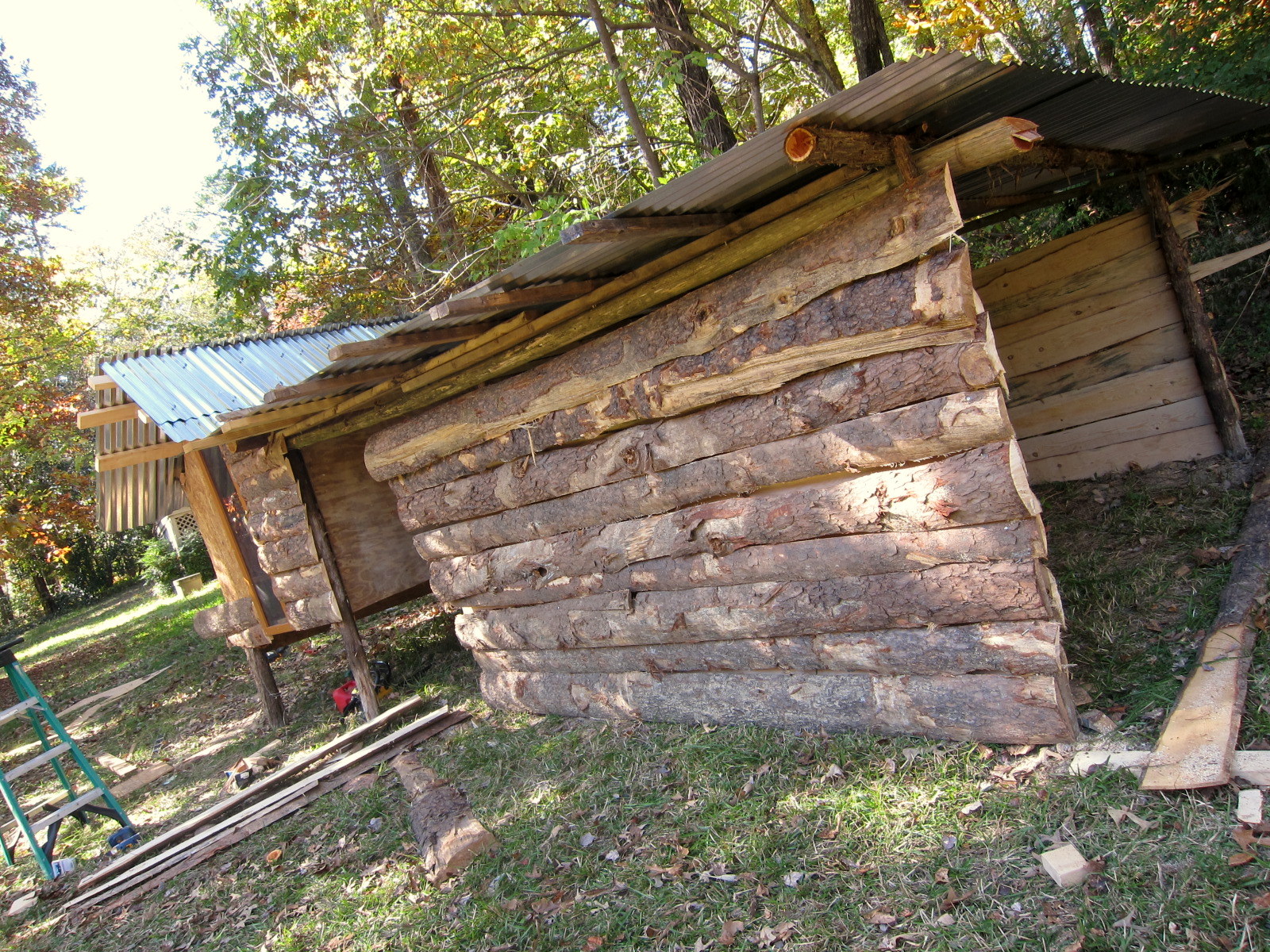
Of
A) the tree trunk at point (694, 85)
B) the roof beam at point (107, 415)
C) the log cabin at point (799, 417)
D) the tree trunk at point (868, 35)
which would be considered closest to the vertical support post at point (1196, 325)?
the log cabin at point (799, 417)

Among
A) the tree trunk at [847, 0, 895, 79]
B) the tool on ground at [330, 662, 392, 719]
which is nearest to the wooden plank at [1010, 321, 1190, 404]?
the tree trunk at [847, 0, 895, 79]

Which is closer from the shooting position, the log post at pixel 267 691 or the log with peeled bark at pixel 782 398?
the log with peeled bark at pixel 782 398

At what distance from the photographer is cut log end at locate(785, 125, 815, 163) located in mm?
3100

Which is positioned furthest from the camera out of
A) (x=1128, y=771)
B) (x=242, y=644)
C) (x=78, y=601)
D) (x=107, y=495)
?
(x=78, y=601)

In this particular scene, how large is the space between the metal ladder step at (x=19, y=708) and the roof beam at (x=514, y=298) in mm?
4317

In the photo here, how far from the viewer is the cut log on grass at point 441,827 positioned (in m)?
4.35

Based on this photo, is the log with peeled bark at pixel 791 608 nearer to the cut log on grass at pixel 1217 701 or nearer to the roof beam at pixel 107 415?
the cut log on grass at pixel 1217 701

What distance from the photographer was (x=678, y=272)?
173 inches

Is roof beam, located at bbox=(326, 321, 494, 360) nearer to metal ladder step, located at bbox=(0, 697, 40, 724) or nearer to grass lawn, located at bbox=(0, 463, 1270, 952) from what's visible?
grass lawn, located at bbox=(0, 463, 1270, 952)

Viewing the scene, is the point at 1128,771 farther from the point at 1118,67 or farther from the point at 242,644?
the point at 1118,67

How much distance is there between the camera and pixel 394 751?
6.27 meters

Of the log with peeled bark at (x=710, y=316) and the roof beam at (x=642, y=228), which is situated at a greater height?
the roof beam at (x=642, y=228)

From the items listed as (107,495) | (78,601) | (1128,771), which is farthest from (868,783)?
(78,601)

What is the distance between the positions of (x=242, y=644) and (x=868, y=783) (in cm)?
670
